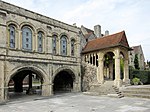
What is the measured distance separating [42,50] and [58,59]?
2.34 metres

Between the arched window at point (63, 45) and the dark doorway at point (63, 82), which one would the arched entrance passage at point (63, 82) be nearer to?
the dark doorway at point (63, 82)

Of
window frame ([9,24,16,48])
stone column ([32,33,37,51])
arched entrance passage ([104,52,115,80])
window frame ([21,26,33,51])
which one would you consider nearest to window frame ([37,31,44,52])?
stone column ([32,33,37,51])

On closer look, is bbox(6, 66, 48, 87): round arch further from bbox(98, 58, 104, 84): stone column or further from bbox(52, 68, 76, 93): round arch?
bbox(98, 58, 104, 84): stone column

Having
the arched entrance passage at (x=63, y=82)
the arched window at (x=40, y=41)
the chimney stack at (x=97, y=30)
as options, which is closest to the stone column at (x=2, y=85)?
the arched window at (x=40, y=41)

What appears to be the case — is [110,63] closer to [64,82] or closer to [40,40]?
[64,82]

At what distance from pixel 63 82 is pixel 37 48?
28.8 ft

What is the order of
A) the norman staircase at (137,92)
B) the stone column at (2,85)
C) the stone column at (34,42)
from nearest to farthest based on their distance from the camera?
the stone column at (2,85), the norman staircase at (137,92), the stone column at (34,42)

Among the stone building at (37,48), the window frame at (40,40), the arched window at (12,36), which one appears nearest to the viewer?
the stone building at (37,48)

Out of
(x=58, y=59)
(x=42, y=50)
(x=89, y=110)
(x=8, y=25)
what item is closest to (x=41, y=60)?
(x=42, y=50)

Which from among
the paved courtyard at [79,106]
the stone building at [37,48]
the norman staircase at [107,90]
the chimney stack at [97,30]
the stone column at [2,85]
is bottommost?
the paved courtyard at [79,106]

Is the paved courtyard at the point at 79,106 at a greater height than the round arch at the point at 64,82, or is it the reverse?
the round arch at the point at 64,82

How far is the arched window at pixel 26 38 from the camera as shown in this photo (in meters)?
17.3

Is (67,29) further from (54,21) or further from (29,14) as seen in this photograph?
(29,14)

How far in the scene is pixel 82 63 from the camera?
24.1 meters
